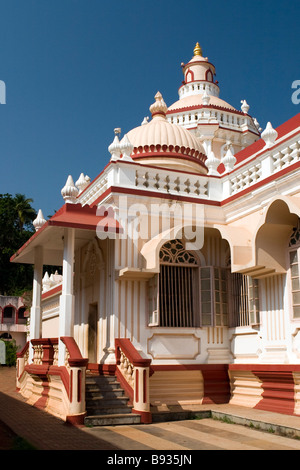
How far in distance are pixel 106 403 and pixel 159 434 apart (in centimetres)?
155

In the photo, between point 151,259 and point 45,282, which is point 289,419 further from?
point 45,282

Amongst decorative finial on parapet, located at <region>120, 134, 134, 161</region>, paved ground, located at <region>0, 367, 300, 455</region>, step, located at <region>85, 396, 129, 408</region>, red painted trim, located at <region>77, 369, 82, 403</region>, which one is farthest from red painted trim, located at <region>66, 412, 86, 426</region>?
decorative finial on parapet, located at <region>120, 134, 134, 161</region>

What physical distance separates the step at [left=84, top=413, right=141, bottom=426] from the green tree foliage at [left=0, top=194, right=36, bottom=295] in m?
31.0

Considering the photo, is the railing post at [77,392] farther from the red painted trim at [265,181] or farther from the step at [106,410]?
the red painted trim at [265,181]

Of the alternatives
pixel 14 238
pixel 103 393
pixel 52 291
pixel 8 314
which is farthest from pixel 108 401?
pixel 14 238

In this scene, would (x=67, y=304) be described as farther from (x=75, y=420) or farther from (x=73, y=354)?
(x=75, y=420)

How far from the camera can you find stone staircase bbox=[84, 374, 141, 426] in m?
8.60

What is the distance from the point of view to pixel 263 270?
31.4 ft

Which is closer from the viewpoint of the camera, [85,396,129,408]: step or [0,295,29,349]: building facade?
[85,396,129,408]: step

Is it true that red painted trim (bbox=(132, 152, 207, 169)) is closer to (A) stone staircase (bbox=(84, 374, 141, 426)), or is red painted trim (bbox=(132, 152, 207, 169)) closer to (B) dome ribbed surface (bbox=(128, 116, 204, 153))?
(B) dome ribbed surface (bbox=(128, 116, 204, 153))

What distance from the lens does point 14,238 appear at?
4328cm

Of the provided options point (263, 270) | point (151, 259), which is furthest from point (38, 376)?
point (263, 270)

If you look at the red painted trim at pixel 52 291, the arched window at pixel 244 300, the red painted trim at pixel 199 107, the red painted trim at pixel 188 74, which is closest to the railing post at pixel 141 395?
the arched window at pixel 244 300

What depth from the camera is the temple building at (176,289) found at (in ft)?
30.5
